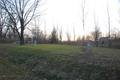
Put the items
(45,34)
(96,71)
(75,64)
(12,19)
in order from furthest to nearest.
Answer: (45,34), (12,19), (75,64), (96,71)

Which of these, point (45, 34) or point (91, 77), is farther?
point (45, 34)

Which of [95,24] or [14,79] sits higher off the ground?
[95,24]

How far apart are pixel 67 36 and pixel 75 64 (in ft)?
133

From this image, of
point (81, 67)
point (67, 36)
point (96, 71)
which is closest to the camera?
point (96, 71)

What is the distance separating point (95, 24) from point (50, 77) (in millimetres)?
21428

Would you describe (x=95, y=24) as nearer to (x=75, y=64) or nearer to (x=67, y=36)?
(x=75, y=64)

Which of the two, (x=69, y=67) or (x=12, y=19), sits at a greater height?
(x=12, y=19)

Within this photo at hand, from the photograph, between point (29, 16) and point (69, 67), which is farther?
point (29, 16)

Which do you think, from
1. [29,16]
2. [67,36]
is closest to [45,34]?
[67,36]

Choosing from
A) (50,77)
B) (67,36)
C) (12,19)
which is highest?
(12,19)

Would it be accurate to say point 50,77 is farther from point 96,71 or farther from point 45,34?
point 45,34

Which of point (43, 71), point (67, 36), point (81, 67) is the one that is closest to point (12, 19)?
point (43, 71)

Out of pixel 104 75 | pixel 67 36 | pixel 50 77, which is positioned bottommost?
pixel 50 77

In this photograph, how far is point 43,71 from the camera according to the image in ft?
21.0
